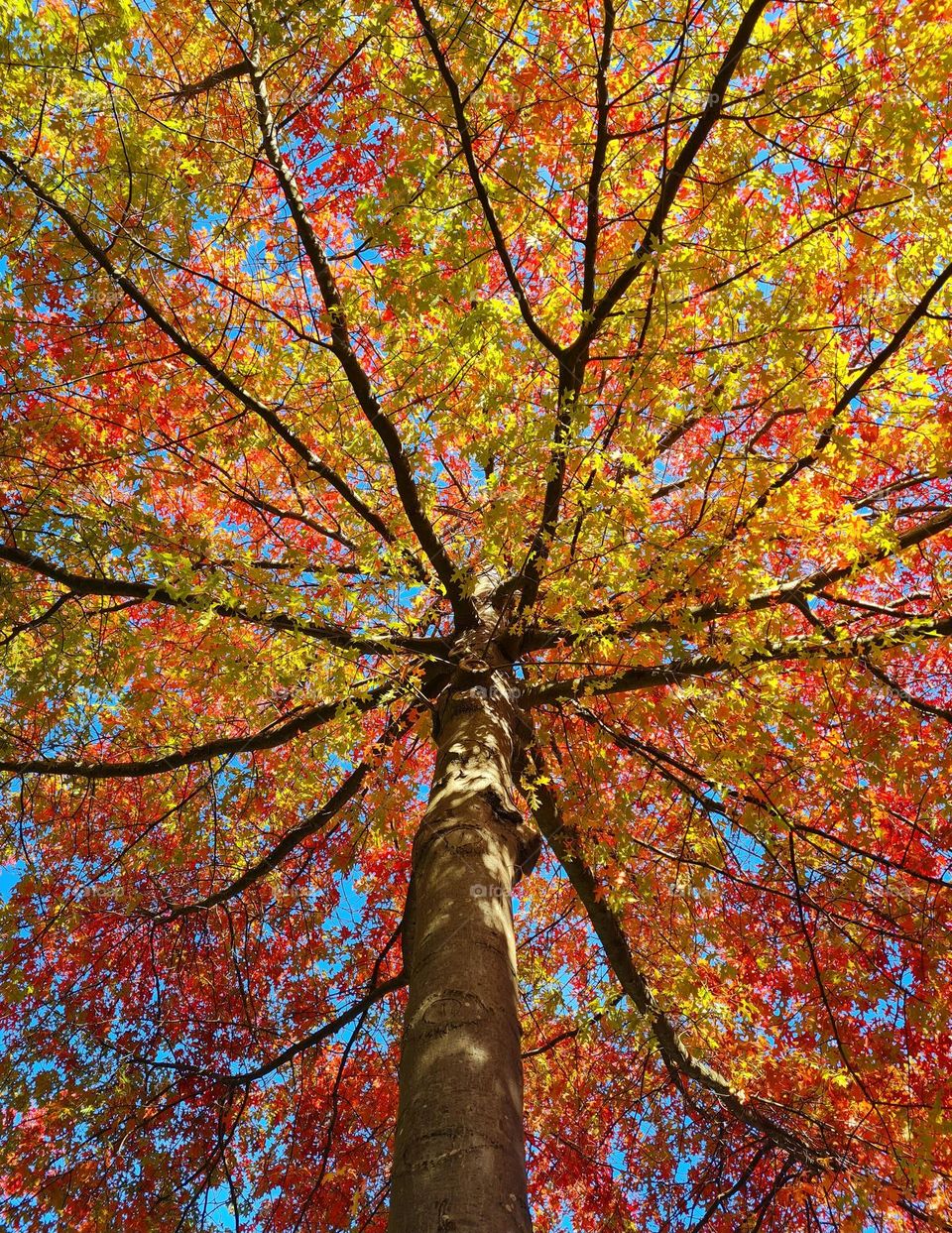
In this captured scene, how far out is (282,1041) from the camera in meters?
5.33

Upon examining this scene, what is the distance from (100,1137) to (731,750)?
14.9 ft

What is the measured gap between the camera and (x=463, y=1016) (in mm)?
2301

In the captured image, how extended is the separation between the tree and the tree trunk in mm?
19

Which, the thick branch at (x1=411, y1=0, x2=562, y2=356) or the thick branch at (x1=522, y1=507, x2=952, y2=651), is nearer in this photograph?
the thick branch at (x1=411, y1=0, x2=562, y2=356)

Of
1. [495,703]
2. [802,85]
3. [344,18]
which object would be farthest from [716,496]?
[344,18]

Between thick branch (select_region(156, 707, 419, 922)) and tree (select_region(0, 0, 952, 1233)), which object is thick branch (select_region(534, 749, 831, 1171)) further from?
thick branch (select_region(156, 707, 419, 922))

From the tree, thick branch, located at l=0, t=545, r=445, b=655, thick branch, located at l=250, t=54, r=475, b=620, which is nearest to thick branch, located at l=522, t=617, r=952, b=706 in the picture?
the tree

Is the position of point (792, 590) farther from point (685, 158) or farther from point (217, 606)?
point (217, 606)

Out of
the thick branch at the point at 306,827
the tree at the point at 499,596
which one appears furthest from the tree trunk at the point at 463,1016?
the thick branch at the point at 306,827

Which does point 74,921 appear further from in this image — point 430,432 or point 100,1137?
point 430,432

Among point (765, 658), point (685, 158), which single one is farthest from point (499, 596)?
point (685, 158)

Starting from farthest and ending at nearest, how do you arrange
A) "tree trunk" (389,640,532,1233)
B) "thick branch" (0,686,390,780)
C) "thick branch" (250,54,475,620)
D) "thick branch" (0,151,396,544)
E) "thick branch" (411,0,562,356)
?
"thick branch" (0,686,390,780), "thick branch" (250,54,475,620), "thick branch" (0,151,396,544), "thick branch" (411,0,562,356), "tree trunk" (389,640,532,1233)

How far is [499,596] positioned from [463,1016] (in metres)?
2.93

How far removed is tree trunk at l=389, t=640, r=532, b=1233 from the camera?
73.5 inches
